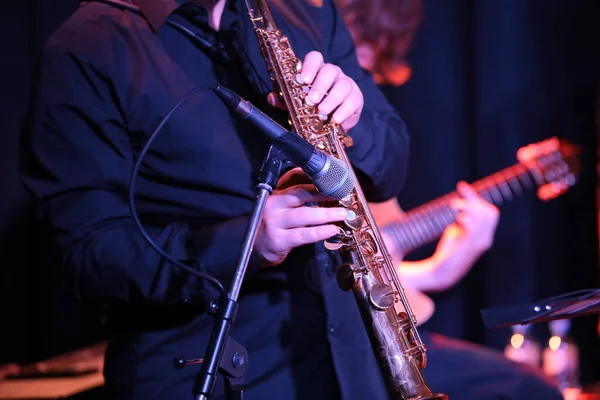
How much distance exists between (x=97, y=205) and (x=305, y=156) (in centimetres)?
64

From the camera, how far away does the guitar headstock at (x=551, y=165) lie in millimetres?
2990

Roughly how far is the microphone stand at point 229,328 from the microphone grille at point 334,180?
0.24 ft

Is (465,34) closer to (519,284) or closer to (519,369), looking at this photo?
(519,284)

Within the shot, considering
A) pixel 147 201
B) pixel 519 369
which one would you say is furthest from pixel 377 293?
pixel 519 369

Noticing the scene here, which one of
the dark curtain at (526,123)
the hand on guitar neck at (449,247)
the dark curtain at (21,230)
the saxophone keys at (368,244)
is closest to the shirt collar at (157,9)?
the saxophone keys at (368,244)

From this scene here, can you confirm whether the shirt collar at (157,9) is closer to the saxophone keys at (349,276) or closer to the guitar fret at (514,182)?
the saxophone keys at (349,276)

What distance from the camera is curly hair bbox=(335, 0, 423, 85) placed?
134 inches

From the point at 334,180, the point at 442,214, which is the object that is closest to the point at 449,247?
the point at 442,214

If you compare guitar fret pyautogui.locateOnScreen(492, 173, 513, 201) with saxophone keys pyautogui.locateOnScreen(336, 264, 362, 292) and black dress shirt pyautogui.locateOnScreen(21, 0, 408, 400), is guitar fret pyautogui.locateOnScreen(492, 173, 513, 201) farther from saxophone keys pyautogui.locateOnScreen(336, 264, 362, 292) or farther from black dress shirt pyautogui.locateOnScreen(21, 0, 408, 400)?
saxophone keys pyautogui.locateOnScreen(336, 264, 362, 292)

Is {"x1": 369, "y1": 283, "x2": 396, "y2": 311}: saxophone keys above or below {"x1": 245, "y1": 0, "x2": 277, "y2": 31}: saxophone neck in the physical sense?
below

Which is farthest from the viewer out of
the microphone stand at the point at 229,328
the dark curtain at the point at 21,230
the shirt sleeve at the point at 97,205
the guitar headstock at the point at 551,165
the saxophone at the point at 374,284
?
the guitar headstock at the point at 551,165

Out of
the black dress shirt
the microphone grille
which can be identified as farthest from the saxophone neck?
the microphone grille

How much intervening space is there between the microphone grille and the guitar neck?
1953 mm

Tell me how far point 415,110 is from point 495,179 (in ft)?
2.02
